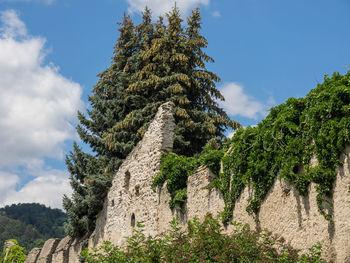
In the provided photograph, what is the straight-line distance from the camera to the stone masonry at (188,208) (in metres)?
7.46

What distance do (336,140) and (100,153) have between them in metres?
13.5

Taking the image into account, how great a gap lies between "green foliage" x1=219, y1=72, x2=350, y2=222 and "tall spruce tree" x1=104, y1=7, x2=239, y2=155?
6734mm

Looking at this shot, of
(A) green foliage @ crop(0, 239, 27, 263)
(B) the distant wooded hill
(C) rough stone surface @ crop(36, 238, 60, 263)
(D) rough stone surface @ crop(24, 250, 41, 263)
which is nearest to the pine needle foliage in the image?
(C) rough stone surface @ crop(36, 238, 60, 263)

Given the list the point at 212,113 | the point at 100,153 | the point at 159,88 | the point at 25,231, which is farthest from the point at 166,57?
the point at 25,231

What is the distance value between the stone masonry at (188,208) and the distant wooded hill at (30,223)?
41580 millimetres

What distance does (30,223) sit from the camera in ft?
238

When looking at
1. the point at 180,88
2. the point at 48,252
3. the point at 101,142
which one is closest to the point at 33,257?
the point at 48,252

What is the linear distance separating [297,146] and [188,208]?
444 cm

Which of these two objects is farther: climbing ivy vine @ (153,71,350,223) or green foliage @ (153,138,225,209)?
green foliage @ (153,138,225,209)

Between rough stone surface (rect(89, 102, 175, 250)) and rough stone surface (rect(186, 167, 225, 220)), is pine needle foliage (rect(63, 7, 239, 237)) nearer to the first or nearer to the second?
rough stone surface (rect(89, 102, 175, 250))

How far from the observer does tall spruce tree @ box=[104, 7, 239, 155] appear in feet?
58.2

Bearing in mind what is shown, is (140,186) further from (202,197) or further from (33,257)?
(33,257)

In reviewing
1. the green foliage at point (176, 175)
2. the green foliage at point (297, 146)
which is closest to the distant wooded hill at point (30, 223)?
the green foliage at point (176, 175)

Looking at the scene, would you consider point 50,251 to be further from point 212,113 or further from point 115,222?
point 212,113
